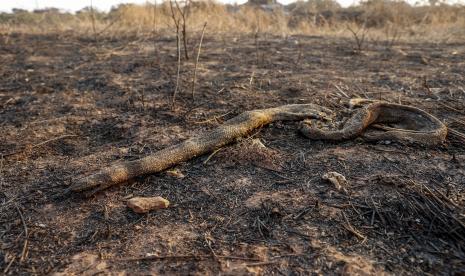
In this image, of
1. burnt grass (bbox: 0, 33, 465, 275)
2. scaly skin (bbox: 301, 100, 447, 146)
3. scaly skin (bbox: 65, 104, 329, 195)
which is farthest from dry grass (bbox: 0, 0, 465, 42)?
scaly skin (bbox: 301, 100, 447, 146)

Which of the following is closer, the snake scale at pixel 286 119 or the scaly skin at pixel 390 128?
the snake scale at pixel 286 119

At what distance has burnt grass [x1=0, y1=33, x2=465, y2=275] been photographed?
2.11 m

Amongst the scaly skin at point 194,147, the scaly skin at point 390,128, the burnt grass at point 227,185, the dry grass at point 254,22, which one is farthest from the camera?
the dry grass at point 254,22

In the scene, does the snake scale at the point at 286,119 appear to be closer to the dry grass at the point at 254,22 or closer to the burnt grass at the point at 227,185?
the burnt grass at the point at 227,185

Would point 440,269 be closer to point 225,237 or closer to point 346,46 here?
point 225,237

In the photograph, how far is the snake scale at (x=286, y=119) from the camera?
2.74 meters

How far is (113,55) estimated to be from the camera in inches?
256

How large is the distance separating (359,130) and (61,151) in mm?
2459

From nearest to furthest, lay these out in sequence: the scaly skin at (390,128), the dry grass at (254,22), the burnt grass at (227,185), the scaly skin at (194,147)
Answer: the burnt grass at (227,185) < the scaly skin at (194,147) < the scaly skin at (390,128) < the dry grass at (254,22)

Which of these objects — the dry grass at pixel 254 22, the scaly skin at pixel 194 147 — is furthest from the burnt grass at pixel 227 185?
the dry grass at pixel 254 22

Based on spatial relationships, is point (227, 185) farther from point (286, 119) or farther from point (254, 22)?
point (254, 22)

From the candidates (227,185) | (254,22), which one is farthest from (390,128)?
(254,22)

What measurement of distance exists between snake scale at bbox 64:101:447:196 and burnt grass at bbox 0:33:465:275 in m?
0.08

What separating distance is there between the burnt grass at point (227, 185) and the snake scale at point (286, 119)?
76mm
